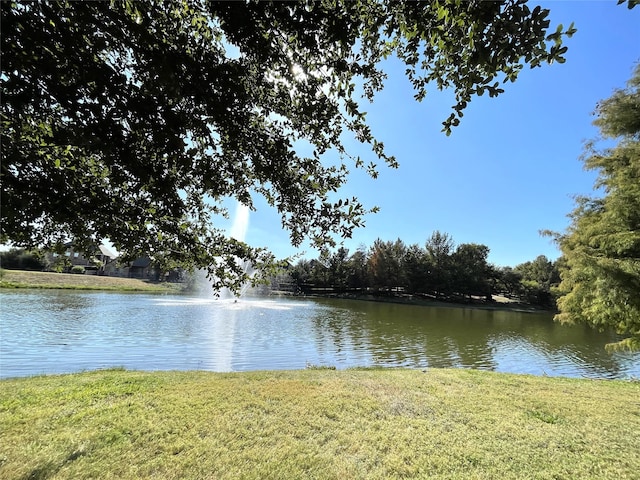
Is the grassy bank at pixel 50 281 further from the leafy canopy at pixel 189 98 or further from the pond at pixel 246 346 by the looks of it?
the leafy canopy at pixel 189 98

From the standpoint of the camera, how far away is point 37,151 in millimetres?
2518

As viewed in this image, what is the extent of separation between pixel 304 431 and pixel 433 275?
57505mm

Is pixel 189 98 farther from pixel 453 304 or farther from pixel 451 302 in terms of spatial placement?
pixel 451 302

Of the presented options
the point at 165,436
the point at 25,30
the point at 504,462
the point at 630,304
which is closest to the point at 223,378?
A: the point at 165,436

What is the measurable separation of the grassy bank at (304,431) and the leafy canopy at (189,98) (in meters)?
1.96

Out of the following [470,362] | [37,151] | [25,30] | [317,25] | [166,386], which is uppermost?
[317,25]

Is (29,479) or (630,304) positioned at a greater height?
(630,304)

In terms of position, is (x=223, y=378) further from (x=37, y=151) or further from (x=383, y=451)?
(x=37, y=151)

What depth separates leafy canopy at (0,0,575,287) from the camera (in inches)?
83.4

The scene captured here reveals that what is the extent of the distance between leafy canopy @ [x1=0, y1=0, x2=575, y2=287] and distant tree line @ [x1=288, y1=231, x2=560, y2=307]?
52.0 m

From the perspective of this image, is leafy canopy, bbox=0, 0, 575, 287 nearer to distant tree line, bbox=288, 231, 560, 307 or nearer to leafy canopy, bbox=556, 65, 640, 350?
leafy canopy, bbox=556, 65, 640, 350

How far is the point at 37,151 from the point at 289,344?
12737mm

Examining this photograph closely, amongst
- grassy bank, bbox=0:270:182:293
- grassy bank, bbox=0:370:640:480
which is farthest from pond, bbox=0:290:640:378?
grassy bank, bbox=0:270:182:293

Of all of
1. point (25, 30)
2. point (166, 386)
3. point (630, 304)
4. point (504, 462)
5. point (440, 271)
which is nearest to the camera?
point (25, 30)
